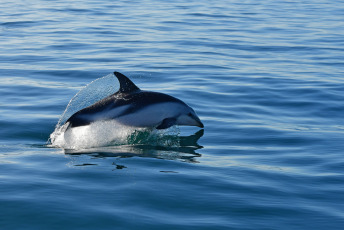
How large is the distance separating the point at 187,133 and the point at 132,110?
1.37m

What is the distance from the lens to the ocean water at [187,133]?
22.4 feet

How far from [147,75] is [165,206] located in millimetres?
8689

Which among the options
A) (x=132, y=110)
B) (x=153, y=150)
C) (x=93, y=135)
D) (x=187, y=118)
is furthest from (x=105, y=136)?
(x=187, y=118)

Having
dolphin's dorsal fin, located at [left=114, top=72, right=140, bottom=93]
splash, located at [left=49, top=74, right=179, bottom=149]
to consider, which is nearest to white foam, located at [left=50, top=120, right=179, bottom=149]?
splash, located at [left=49, top=74, right=179, bottom=149]

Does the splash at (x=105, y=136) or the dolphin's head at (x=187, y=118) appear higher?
the dolphin's head at (x=187, y=118)

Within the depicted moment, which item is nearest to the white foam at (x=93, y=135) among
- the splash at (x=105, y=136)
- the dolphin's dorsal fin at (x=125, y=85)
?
the splash at (x=105, y=136)

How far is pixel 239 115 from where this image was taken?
11.8 meters

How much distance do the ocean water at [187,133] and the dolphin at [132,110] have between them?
28 centimetres

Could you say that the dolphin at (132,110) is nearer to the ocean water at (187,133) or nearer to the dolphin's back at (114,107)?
the dolphin's back at (114,107)

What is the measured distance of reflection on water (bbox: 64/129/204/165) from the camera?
29.7 feet

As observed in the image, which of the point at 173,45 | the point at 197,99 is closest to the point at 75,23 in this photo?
the point at 173,45

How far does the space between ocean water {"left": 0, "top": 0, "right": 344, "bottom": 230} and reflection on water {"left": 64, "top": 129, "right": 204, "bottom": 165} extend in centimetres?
2

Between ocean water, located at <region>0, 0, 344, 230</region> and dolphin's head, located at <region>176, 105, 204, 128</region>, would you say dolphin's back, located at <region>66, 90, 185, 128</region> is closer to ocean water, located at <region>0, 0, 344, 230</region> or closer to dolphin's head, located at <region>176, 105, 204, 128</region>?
ocean water, located at <region>0, 0, 344, 230</region>

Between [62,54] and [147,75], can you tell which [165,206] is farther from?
[62,54]
